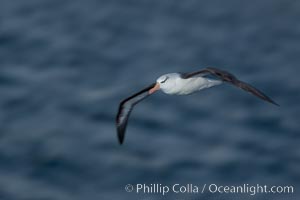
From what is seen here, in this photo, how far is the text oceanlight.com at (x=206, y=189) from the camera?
3123 cm

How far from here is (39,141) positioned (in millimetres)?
33812

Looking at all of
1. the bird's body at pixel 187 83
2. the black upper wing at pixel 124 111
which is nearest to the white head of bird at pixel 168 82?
the bird's body at pixel 187 83

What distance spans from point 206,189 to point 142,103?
5129mm

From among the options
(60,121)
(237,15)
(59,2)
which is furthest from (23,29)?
(237,15)

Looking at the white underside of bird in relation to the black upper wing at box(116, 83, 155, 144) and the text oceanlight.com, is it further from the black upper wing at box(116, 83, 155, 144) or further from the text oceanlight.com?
the text oceanlight.com

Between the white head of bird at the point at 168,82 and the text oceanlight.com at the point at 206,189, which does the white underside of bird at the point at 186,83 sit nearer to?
the white head of bird at the point at 168,82

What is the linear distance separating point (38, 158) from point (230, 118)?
7.28 metres

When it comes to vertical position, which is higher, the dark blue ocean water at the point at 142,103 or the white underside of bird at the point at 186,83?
Answer: the dark blue ocean water at the point at 142,103

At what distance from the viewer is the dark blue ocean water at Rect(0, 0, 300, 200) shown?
3241 centimetres

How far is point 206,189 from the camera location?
31.2 meters

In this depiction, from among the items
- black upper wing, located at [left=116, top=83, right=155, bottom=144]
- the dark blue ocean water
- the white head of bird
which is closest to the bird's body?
the white head of bird

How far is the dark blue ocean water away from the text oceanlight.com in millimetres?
180

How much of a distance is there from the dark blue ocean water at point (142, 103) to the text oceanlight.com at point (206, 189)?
0.59 ft

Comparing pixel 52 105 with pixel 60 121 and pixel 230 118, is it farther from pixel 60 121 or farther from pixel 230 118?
pixel 230 118
